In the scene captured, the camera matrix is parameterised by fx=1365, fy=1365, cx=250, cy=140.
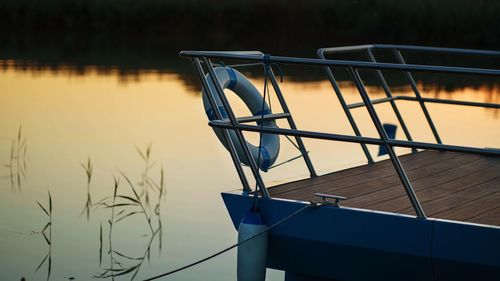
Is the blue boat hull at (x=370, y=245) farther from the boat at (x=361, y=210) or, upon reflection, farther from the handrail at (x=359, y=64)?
the handrail at (x=359, y=64)


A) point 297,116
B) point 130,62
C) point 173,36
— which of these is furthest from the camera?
point 173,36

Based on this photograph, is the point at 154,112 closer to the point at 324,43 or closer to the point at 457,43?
the point at 457,43

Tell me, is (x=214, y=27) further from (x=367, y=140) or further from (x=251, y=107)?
(x=367, y=140)

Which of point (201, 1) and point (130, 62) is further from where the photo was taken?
point (201, 1)

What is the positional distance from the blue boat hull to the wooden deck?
0.60ft

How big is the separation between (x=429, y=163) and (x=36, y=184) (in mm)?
4110

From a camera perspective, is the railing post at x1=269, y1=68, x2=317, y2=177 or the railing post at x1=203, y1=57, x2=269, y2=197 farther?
the railing post at x1=269, y1=68, x2=317, y2=177

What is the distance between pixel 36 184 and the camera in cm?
1039

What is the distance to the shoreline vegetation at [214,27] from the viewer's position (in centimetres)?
2333

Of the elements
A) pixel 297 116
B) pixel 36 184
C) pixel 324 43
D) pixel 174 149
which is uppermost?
pixel 324 43

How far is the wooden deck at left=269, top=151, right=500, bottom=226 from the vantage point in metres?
5.96

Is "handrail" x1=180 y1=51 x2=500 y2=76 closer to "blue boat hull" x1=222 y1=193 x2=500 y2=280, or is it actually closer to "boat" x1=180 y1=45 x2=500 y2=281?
"boat" x1=180 y1=45 x2=500 y2=281

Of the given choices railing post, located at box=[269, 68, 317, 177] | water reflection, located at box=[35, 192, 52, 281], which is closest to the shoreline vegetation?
water reflection, located at box=[35, 192, 52, 281]

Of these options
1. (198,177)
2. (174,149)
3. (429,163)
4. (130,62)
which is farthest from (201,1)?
(429,163)
